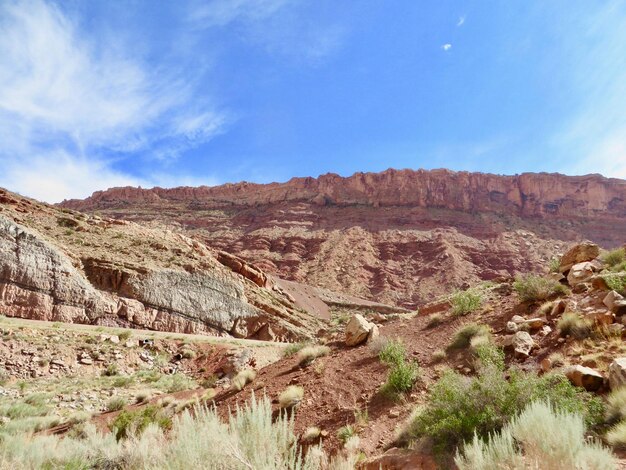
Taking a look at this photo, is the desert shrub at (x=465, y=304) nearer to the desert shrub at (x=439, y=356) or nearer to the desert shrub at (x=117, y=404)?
the desert shrub at (x=439, y=356)

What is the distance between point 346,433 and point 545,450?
10.4 feet

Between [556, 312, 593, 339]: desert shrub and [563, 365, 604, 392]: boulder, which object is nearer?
[563, 365, 604, 392]: boulder

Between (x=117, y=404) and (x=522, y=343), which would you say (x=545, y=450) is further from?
(x=117, y=404)

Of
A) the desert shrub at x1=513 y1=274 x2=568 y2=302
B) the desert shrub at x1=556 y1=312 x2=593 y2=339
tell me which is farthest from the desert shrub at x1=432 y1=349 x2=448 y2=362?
the desert shrub at x1=513 y1=274 x2=568 y2=302

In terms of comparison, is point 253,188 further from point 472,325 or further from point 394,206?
point 472,325

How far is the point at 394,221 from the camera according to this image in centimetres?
8188

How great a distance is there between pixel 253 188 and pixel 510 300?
3730 inches

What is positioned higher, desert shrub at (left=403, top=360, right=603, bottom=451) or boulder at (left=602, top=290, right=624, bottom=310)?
boulder at (left=602, top=290, right=624, bottom=310)

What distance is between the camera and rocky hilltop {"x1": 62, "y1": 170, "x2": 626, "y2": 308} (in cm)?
6400

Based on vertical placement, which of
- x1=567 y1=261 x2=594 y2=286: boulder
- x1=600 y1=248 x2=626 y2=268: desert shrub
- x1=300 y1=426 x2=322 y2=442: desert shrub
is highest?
x1=600 y1=248 x2=626 y2=268: desert shrub

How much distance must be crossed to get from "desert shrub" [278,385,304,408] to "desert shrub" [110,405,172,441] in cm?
244

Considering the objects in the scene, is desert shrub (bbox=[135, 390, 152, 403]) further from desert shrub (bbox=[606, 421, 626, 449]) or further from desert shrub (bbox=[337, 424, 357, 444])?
desert shrub (bbox=[606, 421, 626, 449])

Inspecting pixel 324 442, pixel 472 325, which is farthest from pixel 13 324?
pixel 472 325

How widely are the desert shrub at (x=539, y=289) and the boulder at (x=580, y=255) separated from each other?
1.47 meters
